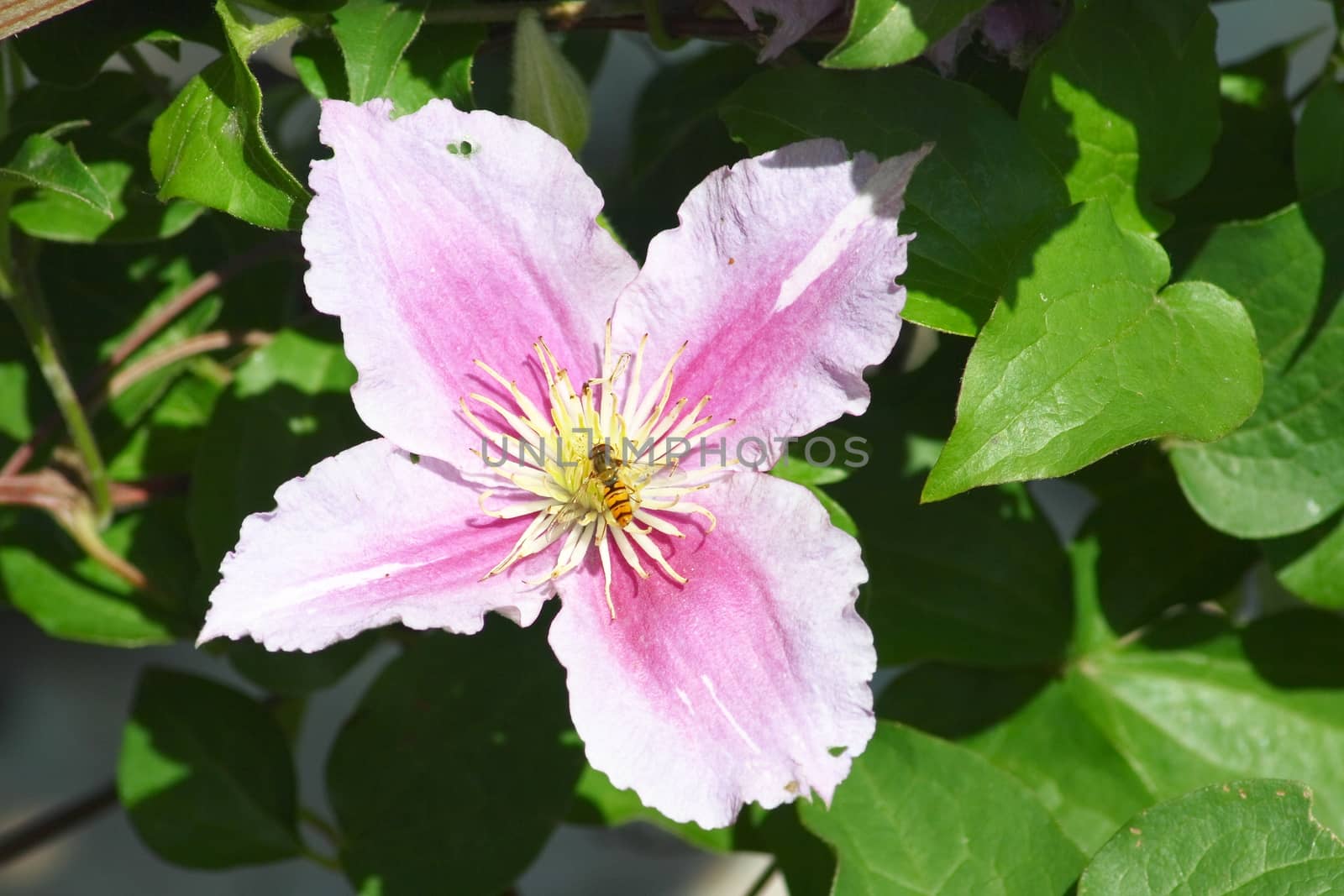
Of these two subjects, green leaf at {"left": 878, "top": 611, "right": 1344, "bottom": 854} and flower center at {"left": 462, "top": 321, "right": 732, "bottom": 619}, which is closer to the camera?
flower center at {"left": 462, "top": 321, "right": 732, "bottom": 619}

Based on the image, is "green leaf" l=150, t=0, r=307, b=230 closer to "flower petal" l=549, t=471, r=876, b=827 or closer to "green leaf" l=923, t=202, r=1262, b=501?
"flower petal" l=549, t=471, r=876, b=827

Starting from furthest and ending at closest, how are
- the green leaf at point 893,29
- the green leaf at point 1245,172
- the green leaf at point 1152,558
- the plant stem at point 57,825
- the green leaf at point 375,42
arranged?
the plant stem at point 57,825 < the green leaf at point 1152,558 < the green leaf at point 1245,172 < the green leaf at point 375,42 < the green leaf at point 893,29

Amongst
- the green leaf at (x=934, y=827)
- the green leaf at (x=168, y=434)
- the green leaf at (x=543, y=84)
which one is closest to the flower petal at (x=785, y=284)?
the green leaf at (x=543, y=84)

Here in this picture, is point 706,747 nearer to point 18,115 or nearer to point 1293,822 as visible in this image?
Answer: point 1293,822

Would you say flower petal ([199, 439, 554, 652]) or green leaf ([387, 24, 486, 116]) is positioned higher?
green leaf ([387, 24, 486, 116])

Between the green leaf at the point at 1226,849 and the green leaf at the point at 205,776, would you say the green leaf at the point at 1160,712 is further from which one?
the green leaf at the point at 205,776

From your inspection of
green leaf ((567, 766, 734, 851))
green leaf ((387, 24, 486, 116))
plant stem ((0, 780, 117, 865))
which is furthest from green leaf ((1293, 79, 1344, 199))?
plant stem ((0, 780, 117, 865))
